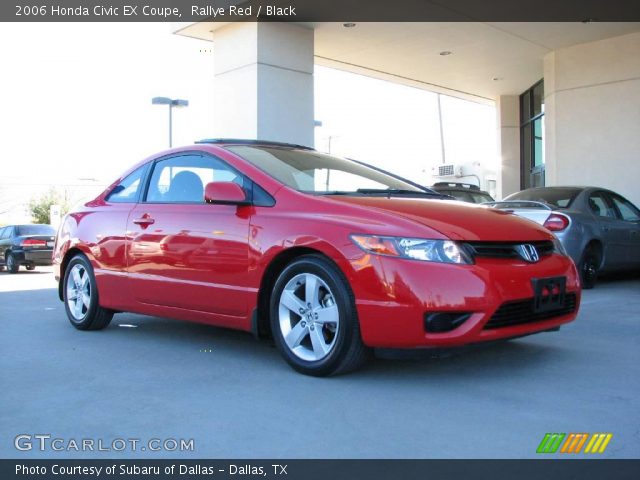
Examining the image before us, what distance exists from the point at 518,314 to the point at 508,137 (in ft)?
59.1

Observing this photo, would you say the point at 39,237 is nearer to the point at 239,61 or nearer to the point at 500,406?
the point at 239,61

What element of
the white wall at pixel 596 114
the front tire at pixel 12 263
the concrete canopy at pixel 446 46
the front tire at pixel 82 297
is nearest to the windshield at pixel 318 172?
the front tire at pixel 82 297

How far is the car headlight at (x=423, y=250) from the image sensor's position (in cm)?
387

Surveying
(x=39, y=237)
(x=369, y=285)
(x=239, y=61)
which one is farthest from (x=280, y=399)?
(x=39, y=237)

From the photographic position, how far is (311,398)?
12.3 feet

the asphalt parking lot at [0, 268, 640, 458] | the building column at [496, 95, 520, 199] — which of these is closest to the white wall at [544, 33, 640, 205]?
the building column at [496, 95, 520, 199]

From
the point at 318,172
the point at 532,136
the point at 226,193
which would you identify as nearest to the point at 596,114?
the point at 532,136

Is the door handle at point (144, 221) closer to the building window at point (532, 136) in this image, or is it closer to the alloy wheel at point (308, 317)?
the alloy wheel at point (308, 317)

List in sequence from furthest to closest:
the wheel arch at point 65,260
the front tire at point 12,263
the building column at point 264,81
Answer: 1. the front tire at point 12,263
2. the building column at point 264,81
3. the wheel arch at point 65,260

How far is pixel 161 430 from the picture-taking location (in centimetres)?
327

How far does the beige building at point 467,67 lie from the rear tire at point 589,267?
5.49 m
